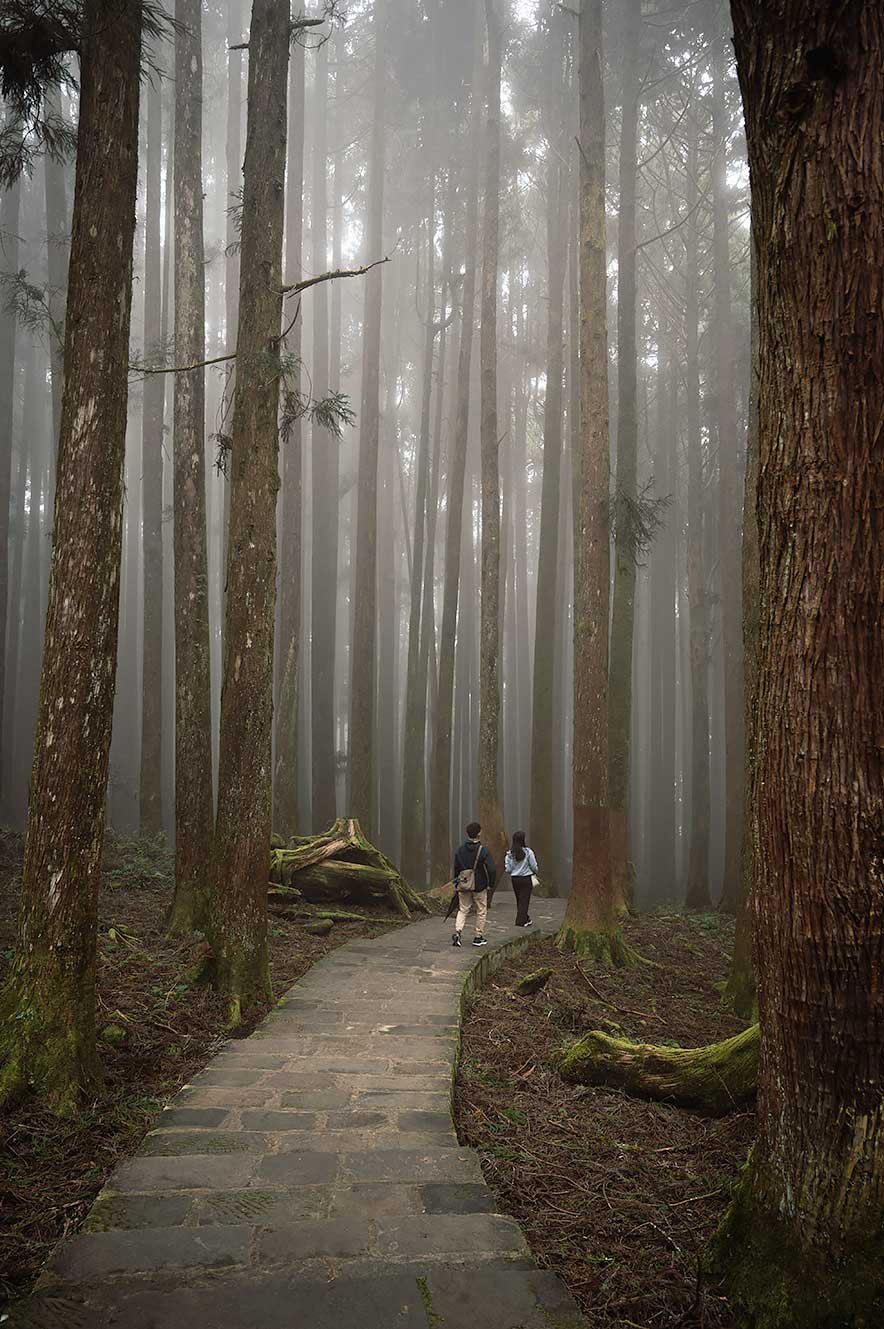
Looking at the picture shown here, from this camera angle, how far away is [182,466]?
889 cm

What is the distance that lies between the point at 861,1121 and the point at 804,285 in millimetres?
2433

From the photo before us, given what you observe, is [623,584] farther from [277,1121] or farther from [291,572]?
[277,1121]

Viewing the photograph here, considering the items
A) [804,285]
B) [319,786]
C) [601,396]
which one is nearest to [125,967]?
[804,285]

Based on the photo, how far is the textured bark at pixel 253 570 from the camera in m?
6.28

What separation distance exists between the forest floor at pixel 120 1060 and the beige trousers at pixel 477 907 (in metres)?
1.26

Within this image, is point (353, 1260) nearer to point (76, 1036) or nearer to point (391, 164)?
point (76, 1036)

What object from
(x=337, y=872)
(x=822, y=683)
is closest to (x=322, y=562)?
(x=337, y=872)

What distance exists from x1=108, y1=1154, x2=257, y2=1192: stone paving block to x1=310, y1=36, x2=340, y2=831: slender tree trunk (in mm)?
13578

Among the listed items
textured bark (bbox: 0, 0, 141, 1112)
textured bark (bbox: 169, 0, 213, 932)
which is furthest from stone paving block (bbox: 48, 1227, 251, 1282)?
textured bark (bbox: 169, 0, 213, 932)

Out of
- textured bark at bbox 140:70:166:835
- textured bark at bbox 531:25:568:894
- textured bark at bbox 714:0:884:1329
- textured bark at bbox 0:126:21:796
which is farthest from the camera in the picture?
textured bark at bbox 140:70:166:835

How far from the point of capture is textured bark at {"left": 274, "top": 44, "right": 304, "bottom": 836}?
45.6ft

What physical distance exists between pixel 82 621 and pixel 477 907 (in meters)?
6.44

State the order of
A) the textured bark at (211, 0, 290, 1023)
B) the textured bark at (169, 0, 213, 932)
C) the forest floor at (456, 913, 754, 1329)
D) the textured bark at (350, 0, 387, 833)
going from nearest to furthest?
1. the forest floor at (456, 913, 754, 1329)
2. the textured bark at (211, 0, 290, 1023)
3. the textured bark at (169, 0, 213, 932)
4. the textured bark at (350, 0, 387, 833)

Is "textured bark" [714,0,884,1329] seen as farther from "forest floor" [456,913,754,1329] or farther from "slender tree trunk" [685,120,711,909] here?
"slender tree trunk" [685,120,711,909]
